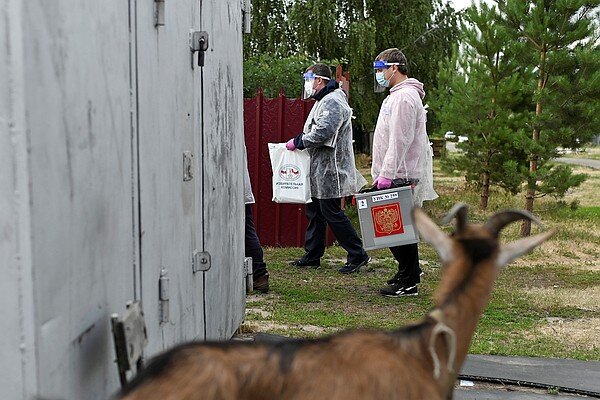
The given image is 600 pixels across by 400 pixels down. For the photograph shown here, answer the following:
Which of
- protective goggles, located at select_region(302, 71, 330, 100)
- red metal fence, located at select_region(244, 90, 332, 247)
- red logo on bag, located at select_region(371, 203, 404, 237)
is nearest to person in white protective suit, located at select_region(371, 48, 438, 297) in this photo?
red logo on bag, located at select_region(371, 203, 404, 237)

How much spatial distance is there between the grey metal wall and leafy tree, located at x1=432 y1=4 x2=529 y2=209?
1007cm

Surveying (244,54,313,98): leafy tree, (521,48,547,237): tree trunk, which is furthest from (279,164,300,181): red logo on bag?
(521,48,547,237): tree trunk

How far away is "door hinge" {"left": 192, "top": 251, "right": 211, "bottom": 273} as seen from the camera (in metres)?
4.82

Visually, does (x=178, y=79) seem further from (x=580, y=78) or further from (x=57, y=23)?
(x=580, y=78)

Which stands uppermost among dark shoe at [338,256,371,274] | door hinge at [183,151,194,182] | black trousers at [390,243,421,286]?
door hinge at [183,151,194,182]

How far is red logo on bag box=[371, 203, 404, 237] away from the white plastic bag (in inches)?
80.8

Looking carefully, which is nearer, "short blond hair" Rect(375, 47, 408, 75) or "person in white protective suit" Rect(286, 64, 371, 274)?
"short blond hair" Rect(375, 47, 408, 75)

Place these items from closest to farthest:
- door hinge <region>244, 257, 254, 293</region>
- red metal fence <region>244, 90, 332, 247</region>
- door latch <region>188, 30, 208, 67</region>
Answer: door latch <region>188, 30, 208, 67</region>
door hinge <region>244, 257, 254, 293</region>
red metal fence <region>244, 90, 332, 247</region>

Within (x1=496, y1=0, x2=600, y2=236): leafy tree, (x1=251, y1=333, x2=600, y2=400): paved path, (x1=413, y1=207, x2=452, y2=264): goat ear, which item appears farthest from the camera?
(x1=496, y1=0, x2=600, y2=236): leafy tree

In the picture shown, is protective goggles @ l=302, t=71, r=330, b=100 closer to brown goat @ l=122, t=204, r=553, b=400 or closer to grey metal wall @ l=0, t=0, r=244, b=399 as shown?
grey metal wall @ l=0, t=0, r=244, b=399

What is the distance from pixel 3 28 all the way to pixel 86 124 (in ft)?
2.16

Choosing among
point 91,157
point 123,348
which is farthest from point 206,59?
point 123,348

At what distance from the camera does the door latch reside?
4.69 meters

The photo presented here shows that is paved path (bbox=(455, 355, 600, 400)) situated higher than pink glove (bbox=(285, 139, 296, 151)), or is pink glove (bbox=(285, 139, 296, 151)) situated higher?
pink glove (bbox=(285, 139, 296, 151))
